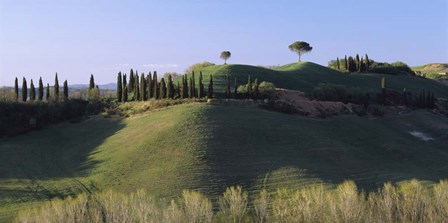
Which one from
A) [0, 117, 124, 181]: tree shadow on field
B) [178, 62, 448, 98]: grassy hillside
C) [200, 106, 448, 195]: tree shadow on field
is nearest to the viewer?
[200, 106, 448, 195]: tree shadow on field

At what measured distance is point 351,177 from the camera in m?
41.9

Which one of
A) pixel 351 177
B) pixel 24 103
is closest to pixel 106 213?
pixel 351 177

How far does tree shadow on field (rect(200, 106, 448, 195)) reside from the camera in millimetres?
40031

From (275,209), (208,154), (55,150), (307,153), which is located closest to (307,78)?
(307,153)

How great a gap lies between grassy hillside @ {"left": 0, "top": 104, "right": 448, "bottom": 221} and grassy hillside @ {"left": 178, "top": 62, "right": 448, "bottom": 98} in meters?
22.5

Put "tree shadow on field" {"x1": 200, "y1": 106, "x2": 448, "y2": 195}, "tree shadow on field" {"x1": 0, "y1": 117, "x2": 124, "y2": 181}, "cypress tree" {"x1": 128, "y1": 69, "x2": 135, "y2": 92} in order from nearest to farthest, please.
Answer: "tree shadow on field" {"x1": 200, "y1": 106, "x2": 448, "y2": 195}, "tree shadow on field" {"x1": 0, "y1": 117, "x2": 124, "y2": 181}, "cypress tree" {"x1": 128, "y1": 69, "x2": 135, "y2": 92}

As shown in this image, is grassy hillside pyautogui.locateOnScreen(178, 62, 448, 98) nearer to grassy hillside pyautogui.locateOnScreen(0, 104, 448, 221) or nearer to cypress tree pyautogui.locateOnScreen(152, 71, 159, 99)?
cypress tree pyautogui.locateOnScreen(152, 71, 159, 99)

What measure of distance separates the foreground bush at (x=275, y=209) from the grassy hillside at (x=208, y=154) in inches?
329

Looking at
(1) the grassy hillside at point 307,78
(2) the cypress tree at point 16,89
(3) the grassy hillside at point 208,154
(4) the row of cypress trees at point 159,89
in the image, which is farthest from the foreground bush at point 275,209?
(2) the cypress tree at point 16,89

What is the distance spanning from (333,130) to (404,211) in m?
30.3

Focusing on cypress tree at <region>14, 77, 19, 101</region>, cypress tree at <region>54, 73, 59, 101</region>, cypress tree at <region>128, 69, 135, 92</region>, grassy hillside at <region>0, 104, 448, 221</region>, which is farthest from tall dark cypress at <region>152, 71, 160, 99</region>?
cypress tree at <region>14, 77, 19, 101</region>

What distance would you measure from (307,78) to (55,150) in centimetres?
6718

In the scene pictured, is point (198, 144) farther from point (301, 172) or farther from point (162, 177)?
A: point (301, 172)

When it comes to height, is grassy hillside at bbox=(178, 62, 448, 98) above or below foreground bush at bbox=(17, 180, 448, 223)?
above
